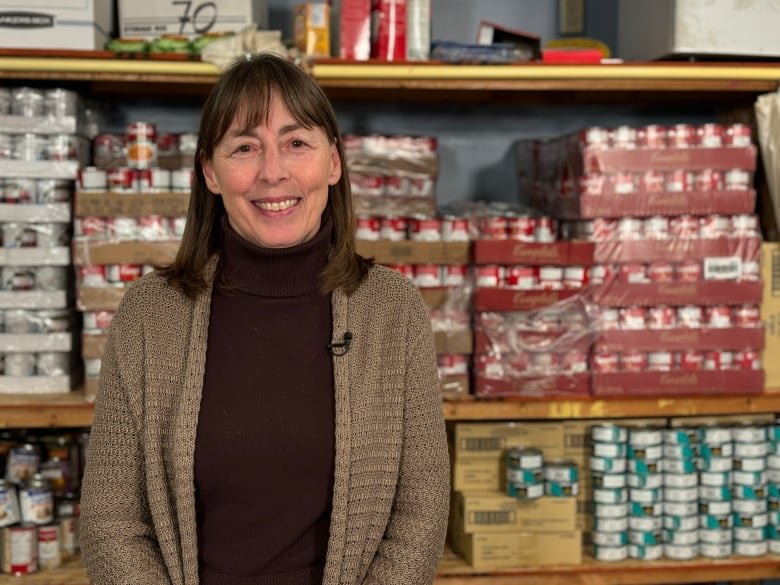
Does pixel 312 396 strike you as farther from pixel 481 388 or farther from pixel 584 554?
pixel 584 554

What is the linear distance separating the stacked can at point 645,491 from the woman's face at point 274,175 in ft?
5.27

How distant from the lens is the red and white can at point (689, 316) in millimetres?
2881

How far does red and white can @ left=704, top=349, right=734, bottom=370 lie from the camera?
9.45ft

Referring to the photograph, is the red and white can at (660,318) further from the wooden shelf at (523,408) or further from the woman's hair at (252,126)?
the woman's hair at (252,126)

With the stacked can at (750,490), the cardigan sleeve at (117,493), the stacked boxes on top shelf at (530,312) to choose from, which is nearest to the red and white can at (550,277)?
the stacked boxes on top shelf at (530,312)

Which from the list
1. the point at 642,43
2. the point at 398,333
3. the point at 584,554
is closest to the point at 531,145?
the point at 642,43

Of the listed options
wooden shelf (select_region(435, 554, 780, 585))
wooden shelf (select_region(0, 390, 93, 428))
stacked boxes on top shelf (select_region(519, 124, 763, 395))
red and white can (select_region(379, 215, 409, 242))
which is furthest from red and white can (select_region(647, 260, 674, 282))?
wooden shelf (select_region(0, 390, 93, 428))

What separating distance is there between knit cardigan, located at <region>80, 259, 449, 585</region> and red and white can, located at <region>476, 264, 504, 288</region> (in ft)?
3.76

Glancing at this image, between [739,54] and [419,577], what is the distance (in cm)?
188

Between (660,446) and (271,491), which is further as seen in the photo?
(660,446)

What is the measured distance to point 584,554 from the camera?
9.73ft

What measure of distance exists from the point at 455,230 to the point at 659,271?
1.89 feet

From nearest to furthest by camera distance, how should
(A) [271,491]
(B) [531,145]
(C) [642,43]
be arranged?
(A) [271,491] → (C) [642,43] → (B) [531,145]

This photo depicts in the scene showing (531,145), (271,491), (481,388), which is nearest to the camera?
(271,491)
